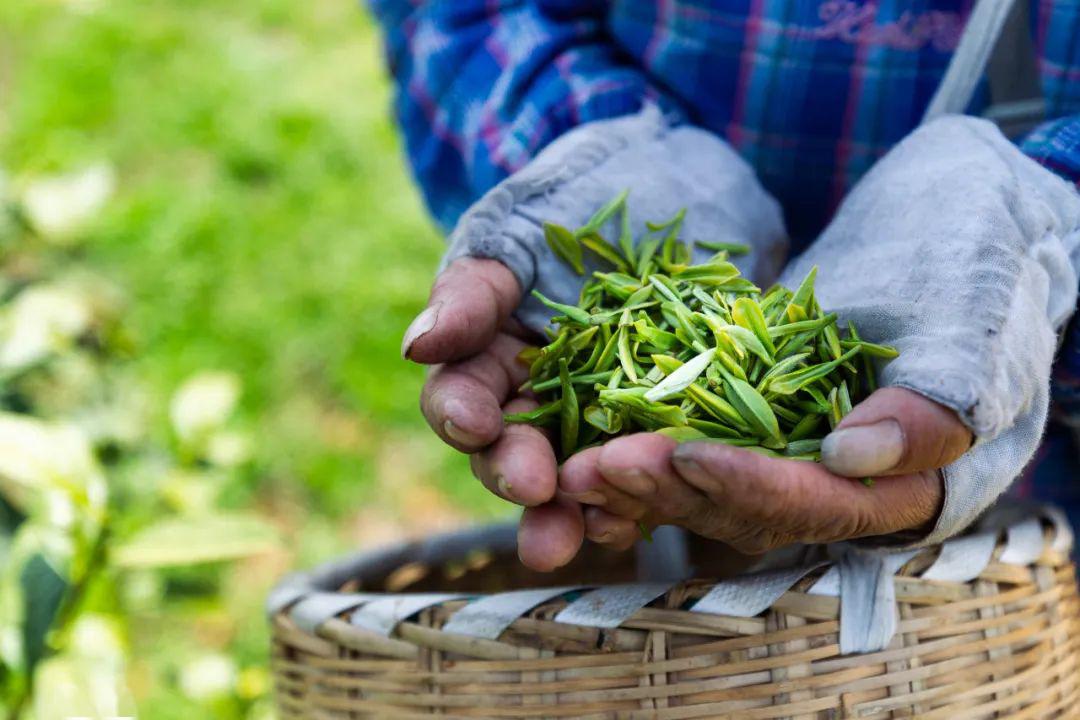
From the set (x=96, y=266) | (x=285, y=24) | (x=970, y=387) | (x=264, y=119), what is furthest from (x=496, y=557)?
(x=285, y=24)

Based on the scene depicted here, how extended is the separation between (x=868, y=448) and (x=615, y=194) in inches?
18.3

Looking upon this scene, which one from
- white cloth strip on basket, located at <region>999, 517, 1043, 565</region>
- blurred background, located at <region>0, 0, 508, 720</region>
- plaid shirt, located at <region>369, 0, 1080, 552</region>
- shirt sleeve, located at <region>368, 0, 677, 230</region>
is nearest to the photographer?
white cloth strip on basket, located at <region>999, 517, 1043, 565</region>

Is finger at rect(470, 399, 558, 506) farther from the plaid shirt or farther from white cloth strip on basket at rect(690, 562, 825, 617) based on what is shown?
the plaid shirt

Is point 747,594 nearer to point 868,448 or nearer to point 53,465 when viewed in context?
point 868,448

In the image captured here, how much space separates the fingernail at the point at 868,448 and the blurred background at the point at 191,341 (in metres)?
0.84

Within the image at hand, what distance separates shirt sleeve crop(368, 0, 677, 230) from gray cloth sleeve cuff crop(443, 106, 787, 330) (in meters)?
0.09

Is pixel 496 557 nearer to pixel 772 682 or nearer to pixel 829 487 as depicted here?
pixel 772 682

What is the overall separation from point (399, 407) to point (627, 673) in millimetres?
1324

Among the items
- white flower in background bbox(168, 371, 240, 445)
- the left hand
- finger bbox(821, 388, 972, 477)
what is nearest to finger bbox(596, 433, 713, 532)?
the left hand

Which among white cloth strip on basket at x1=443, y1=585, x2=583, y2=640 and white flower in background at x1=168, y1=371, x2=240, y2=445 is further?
white flower in background at x1=168, y1=371, x2=240, y2=445

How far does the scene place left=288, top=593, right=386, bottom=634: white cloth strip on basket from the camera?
1.05 meters

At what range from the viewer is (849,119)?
1.23m

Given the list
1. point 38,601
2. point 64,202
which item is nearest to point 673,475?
point 38,601

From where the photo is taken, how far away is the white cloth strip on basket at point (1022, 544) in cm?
100
